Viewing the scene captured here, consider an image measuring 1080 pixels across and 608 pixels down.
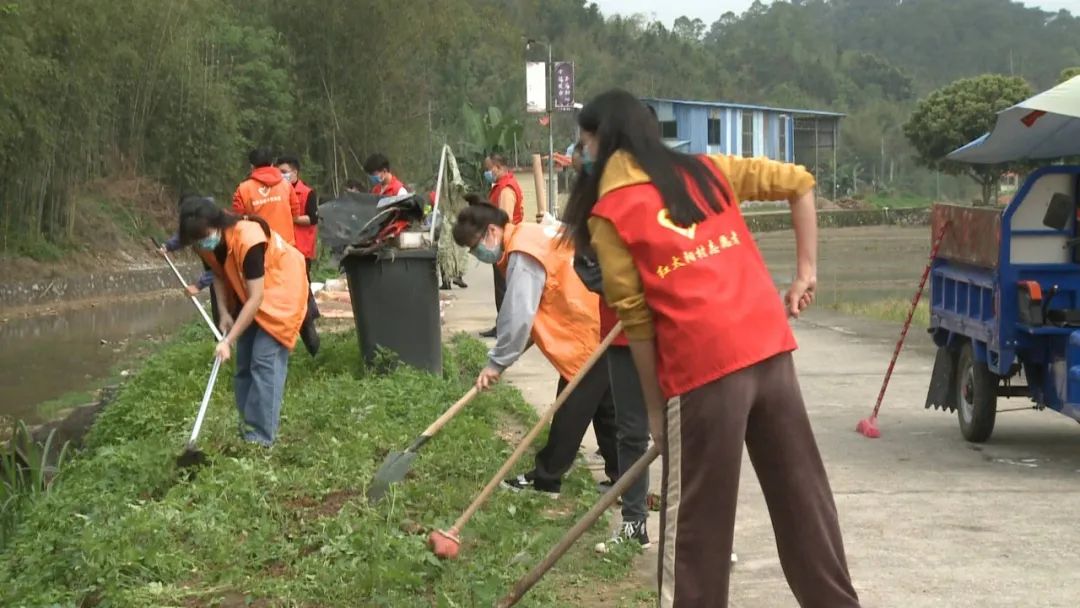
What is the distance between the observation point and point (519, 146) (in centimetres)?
3462

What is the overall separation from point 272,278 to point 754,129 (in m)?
68.0

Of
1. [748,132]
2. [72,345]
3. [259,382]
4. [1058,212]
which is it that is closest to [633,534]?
[259,382]

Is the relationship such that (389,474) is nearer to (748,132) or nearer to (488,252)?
(488,252)

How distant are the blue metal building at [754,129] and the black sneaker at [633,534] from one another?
195 feet

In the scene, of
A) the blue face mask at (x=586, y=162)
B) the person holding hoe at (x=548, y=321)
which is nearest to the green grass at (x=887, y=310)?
the person holding hoe at (x=548, y=321)

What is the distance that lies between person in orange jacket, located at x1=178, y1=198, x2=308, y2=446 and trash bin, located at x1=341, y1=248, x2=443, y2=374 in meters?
2.08

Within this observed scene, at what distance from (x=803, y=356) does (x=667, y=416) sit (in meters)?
9.25

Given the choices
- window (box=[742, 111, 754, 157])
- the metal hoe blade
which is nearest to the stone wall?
the metal hoe blade

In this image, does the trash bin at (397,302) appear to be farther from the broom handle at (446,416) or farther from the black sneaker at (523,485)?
the broom handle at (446,416)

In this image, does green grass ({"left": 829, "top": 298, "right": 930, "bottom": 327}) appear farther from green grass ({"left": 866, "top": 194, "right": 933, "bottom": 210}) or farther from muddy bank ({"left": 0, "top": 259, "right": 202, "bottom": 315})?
green grass ({"left": 866, "top": 194, "right": 933, "bottom": 210})

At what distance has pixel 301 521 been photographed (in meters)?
6.50

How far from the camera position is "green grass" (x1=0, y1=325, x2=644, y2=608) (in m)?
5.47

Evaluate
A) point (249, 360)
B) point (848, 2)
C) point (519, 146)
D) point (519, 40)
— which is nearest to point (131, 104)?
point (519, 146)

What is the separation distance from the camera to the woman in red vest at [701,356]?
152 inches
